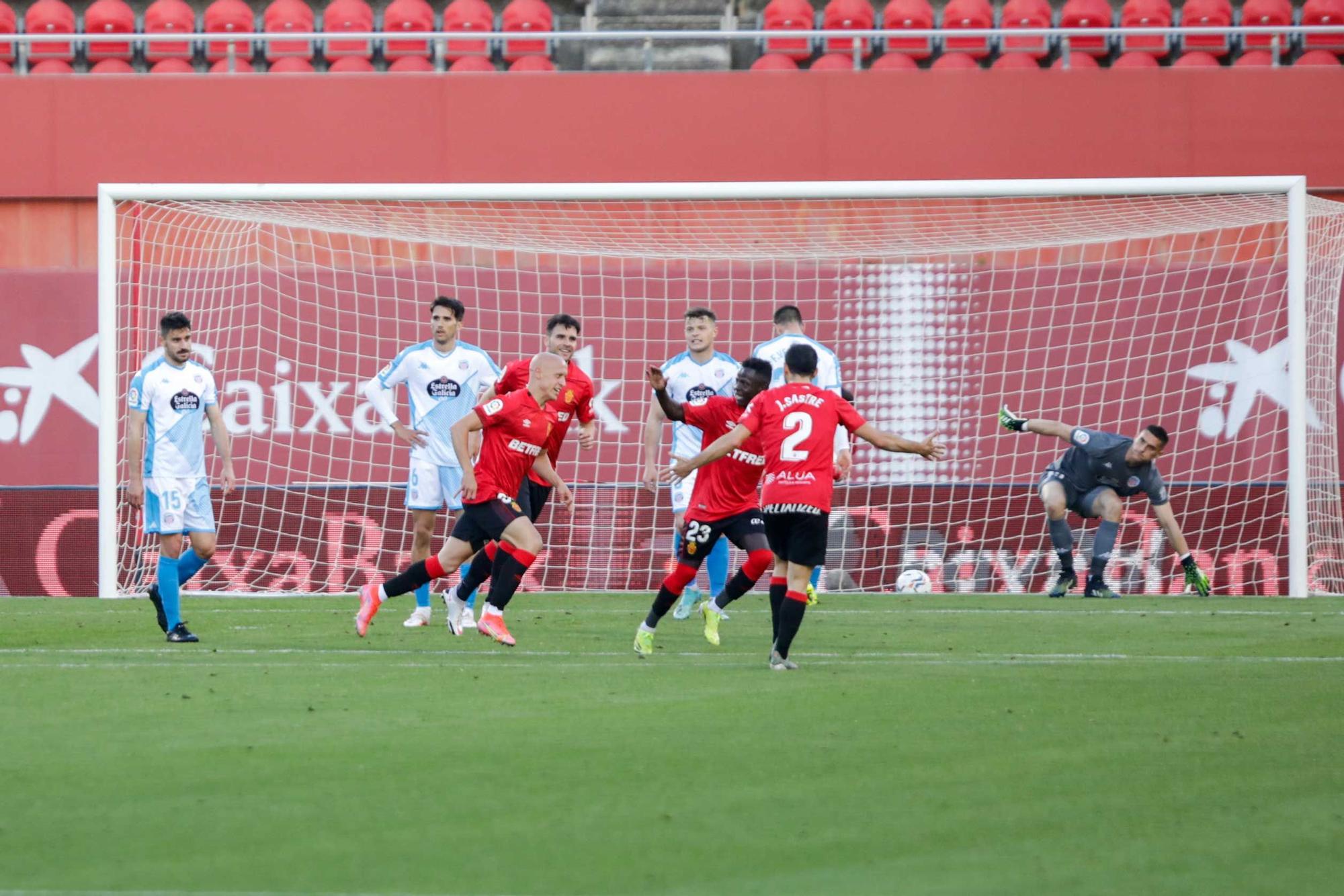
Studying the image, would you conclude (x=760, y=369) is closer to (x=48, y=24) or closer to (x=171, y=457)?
(x=171, y=457)

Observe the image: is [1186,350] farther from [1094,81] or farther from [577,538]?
[577,538]

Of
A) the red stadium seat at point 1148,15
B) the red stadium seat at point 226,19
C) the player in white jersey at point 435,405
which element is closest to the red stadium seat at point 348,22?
the red stadium seat at point 226,19

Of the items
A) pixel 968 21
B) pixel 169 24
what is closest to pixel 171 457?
pixel 169 24

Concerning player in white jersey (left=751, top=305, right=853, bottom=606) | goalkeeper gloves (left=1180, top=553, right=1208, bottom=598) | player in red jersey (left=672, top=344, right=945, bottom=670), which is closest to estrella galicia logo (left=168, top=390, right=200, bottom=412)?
player in red jersey (left=672, top=344, right=945, bottom=670)

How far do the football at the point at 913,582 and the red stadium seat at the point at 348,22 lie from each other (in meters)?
8.29

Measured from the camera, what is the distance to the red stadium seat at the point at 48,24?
58.1ft

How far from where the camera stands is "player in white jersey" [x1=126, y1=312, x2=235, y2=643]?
29.1 feet

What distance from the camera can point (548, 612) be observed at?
35.1 ft

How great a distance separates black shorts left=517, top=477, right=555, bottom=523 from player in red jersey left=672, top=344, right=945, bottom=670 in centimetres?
217

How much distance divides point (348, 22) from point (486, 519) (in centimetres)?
1107

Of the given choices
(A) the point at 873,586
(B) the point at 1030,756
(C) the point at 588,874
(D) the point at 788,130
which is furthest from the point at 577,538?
(C) the point at 588,874

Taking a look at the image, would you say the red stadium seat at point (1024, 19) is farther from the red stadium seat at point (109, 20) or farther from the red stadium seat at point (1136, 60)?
the red stadium seat at point (109, 20)

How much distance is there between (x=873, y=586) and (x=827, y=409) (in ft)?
20.1

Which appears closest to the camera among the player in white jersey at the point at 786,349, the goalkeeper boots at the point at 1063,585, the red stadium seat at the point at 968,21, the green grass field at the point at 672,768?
the green grass field at the point at 672,768
